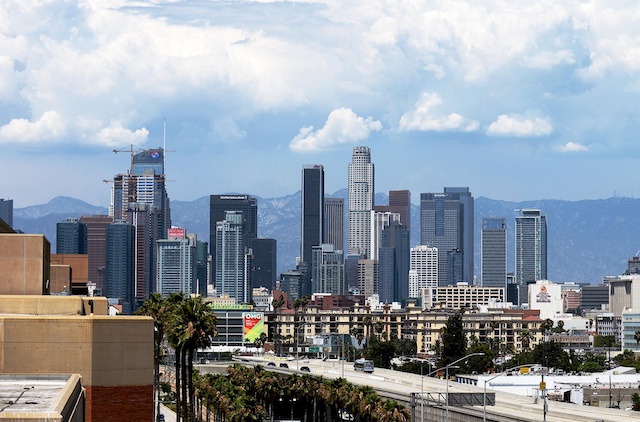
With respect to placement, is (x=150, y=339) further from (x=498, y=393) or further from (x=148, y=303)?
(x=498, y=393)

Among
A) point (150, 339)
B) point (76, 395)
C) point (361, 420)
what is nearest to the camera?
point (76, 395)

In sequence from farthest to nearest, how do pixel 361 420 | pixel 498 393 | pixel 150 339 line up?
pixel 498 393, pixel 361 420, pixel 150 339

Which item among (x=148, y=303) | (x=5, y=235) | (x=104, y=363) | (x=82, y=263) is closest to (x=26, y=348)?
(x=104, y=363)

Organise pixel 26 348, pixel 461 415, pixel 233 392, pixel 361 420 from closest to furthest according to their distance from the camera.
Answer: pixel 26 348 < pixel 461 415 < pixel 233 392 < pixel 361 420

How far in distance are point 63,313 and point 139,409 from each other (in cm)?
512

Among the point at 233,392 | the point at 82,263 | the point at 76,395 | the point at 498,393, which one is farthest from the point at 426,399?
the point at 76,395

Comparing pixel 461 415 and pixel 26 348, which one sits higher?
pixel 26 348

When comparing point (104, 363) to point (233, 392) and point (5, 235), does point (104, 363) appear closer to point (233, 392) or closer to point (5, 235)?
point (5, 235)

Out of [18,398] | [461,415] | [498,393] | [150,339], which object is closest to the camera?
[18,398]

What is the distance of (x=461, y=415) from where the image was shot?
12544 cm

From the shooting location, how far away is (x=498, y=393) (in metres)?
178

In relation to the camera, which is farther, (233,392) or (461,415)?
(233,392)

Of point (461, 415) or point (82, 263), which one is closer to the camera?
point (82, 263)

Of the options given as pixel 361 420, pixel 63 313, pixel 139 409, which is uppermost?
pixel 63 313
